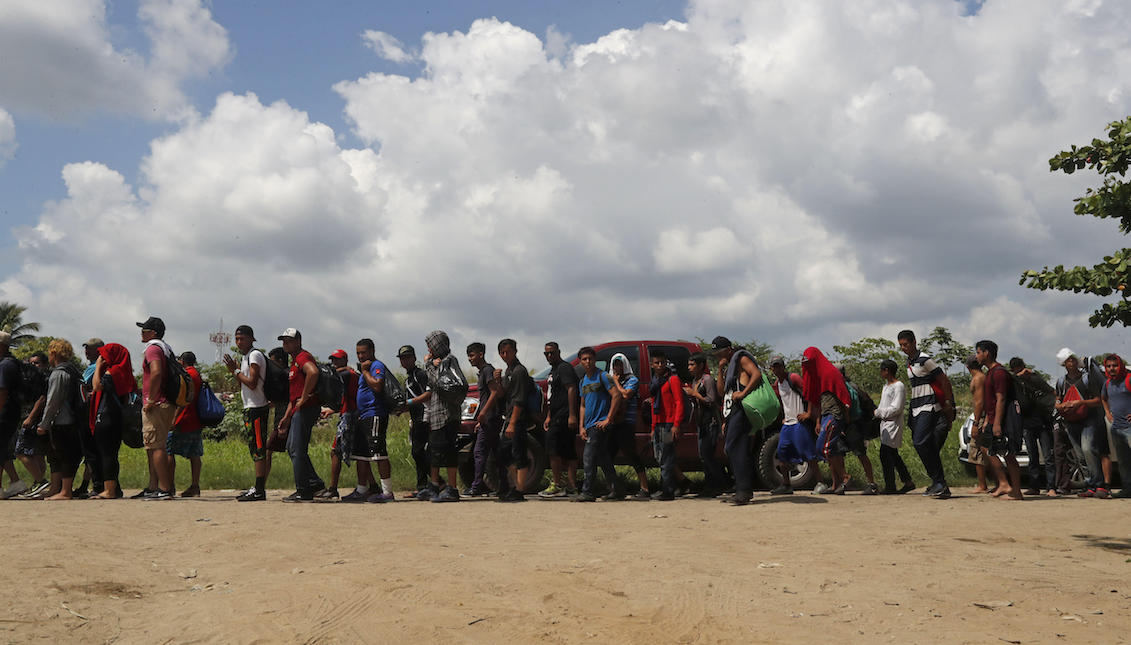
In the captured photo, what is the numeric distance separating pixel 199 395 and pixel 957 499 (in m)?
8.75

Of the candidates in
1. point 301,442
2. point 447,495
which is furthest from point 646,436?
point 301,442

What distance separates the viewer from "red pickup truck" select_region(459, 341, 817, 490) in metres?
11.7

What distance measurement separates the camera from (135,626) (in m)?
5.14

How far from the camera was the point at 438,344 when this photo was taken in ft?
35.2

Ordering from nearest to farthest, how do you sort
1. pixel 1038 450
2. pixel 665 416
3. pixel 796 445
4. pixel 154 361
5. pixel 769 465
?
1. pixel 154 361
2. pixel 665 416
3. pixel 796 445
4. pixel 769 465
5. pixel 1038 450

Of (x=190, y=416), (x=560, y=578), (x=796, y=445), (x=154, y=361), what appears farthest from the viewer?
(x=796, y=445)

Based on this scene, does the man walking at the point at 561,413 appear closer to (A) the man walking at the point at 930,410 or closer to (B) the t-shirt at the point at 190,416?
(A) the man walking at the point at 930,410

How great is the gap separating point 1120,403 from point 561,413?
6.09m

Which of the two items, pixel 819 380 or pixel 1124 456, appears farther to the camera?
pixel 819 380

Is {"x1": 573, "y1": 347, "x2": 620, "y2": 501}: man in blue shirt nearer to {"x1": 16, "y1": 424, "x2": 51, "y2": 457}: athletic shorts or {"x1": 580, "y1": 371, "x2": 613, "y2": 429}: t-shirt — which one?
{"x1": 580, "y1": 371, "x2": 613, "y2": 429}: t-shirt

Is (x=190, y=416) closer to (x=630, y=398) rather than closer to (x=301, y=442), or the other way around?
(x=301, y=442)

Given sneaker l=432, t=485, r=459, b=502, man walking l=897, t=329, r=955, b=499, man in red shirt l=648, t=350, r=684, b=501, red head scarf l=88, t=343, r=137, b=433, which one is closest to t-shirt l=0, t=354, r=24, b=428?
red head scarf l=88, t=343, r=137, b=433

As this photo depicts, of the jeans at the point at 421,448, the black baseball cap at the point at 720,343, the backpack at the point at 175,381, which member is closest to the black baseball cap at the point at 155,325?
the backpack at the point at 175,381

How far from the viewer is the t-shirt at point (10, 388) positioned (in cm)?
1027
